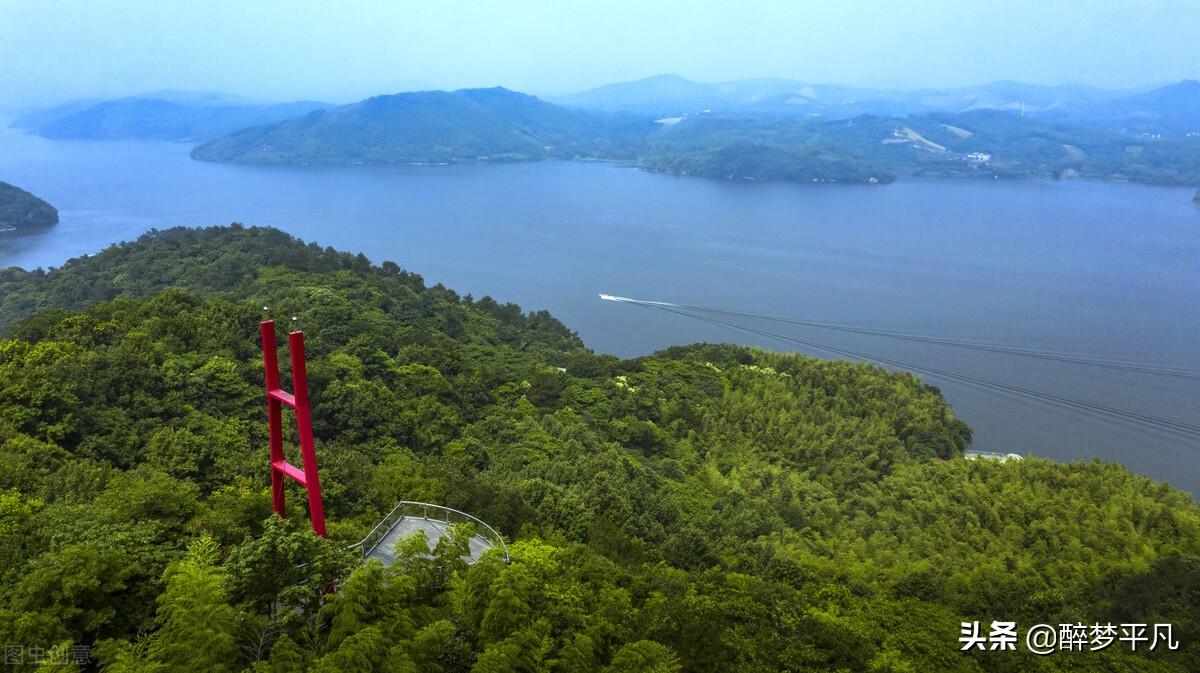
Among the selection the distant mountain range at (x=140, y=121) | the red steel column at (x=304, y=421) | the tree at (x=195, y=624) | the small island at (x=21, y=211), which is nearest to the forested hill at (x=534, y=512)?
the tree at (x=195, y=624)

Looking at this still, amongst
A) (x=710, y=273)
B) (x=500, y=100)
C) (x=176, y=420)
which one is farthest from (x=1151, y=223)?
(x=500, y=100)

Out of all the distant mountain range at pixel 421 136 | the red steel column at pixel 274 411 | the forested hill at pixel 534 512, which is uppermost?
the distant mountain range at pixel 421 136

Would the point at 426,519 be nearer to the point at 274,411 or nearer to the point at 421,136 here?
the point at 274,411

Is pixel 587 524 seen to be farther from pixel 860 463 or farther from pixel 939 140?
pixel 939 140

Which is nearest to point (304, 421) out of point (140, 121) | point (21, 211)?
point (21, 211)

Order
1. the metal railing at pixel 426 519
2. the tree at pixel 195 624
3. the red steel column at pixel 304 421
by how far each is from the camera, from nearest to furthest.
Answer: the tree at pixel 195 624, the red steel column at pixel 304 421, the metal railing at pixel 426 519

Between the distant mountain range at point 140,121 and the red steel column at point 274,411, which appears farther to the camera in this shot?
the distant mountain range at point 140,121

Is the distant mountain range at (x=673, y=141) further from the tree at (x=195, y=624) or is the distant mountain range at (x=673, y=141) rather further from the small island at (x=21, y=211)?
the tree at (x=195, y=624)

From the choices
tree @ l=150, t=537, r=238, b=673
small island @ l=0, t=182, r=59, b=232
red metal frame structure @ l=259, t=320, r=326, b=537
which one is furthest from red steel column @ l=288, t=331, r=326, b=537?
small island @ l=0, t=182, r=59, b=232
